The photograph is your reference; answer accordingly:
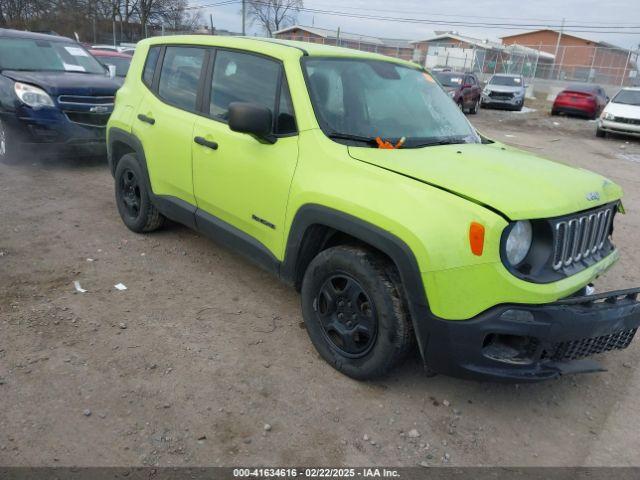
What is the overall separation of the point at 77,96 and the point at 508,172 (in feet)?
21.3

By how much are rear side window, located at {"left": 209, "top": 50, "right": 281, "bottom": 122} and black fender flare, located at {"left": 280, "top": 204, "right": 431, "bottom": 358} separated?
0.85m

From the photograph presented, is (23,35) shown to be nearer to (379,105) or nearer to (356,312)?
(379,105)

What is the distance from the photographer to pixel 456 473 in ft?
8.16

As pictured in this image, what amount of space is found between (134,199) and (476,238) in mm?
3666

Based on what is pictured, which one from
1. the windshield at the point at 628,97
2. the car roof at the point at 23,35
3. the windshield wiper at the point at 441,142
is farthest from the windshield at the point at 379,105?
the windshield at the point at 628,97

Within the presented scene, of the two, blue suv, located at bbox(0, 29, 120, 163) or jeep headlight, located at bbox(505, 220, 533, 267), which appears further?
blue suv, located at bbox(0, 29, 120, 163)

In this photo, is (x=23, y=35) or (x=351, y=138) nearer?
(x=351, y=138)

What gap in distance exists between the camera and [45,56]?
8.09 m

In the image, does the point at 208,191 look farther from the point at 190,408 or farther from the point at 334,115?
the point at 190,408

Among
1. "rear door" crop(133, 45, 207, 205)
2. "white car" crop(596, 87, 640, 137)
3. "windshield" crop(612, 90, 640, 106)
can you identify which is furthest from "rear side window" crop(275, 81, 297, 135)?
"windshield" crop(612, 90, 640, 106)

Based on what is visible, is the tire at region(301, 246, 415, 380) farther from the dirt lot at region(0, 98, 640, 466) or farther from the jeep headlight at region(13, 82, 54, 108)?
the jeep headlight at region(13, 82, 54, 108)

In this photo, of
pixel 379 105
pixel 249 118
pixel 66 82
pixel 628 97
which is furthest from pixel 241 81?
pixel 628 97

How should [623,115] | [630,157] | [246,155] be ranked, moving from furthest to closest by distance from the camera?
[623,115], [630,157], [246,155]

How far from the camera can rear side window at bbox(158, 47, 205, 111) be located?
13.3ft
